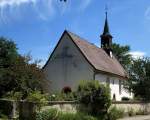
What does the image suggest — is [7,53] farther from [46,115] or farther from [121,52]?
[121,52]

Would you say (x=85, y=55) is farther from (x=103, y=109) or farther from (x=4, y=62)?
(x=103, y=109)

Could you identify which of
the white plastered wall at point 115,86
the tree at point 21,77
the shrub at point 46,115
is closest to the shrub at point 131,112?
the tree at point 21,77

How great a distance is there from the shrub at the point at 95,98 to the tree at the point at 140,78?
1643 centimetres

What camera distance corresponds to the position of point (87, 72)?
43312mm

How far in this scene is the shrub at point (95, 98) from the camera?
2611 centimetres

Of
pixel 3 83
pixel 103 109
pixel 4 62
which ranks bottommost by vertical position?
pixel 103 109

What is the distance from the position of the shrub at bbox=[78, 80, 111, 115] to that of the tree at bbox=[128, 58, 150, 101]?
16428 mm

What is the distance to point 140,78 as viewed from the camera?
4306 centimetres

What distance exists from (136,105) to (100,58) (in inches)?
545

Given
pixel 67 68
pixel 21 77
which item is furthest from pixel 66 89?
pixel 21 77

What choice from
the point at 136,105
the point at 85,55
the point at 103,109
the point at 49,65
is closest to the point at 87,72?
the point at 85,55

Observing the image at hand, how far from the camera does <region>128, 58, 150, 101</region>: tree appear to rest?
4246 centimetres

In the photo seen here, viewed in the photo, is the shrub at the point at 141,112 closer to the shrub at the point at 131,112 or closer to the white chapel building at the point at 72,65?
the shrub at the point at 131,112

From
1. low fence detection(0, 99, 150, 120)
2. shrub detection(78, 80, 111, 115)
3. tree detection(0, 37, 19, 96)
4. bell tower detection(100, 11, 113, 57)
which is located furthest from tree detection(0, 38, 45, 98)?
bell tower detection(100, 11, 113, 57)
